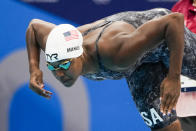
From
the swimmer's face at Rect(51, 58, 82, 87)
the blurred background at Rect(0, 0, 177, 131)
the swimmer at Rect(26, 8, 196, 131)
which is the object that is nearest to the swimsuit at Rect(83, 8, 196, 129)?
the swimmer at Rect(26, 8, 196, 131)

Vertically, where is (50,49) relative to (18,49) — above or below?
above

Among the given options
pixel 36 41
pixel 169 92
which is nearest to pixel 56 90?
pixel 36 41

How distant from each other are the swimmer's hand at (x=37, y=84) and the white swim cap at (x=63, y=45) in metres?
0.17

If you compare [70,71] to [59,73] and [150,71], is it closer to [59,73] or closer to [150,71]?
[59,73]

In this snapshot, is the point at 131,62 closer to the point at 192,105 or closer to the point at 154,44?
the point at 154,44

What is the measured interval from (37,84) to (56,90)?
88 centimetres

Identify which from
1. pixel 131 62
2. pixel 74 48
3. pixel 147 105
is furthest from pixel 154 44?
pixel 147 105

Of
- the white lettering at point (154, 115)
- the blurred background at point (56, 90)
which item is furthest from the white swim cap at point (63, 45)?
the blurred background at point (56, 90)

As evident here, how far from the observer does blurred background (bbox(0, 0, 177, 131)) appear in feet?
8.75

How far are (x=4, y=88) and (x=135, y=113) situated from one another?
2.86ft

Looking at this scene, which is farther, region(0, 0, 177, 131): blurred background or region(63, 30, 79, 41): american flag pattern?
region(0, 0, 177, 131): blurred background

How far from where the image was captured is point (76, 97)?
8.95 ft

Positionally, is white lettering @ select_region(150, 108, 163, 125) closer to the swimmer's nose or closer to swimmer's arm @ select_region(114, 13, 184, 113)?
swimmer's arm @ select_region(114, 13, 184, 113)

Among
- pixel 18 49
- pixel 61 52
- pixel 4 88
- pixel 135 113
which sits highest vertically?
pixel 61 52
